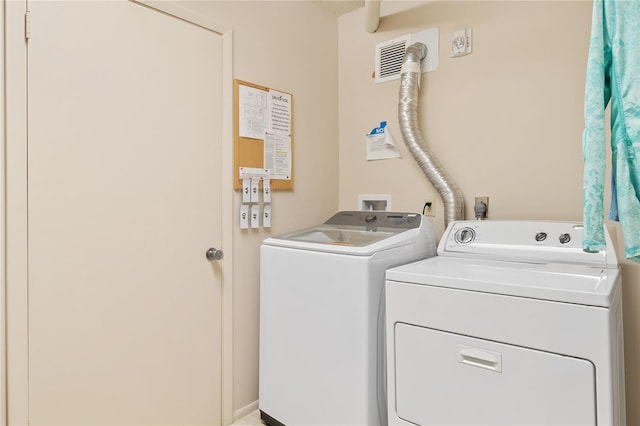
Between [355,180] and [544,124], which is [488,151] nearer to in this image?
[544,124]

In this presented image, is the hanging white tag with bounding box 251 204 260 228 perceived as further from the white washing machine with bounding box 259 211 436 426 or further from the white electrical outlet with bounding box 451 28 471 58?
the white electrical outlet with bounding box 451 28 471 58

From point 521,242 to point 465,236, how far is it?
25cm

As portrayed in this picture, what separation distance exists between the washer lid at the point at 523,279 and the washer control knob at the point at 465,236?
7.9 inches

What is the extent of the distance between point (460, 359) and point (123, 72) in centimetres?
171

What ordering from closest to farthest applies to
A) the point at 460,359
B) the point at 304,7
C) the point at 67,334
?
the point at 460,359 → the point at 67,334 → the point at 304,7

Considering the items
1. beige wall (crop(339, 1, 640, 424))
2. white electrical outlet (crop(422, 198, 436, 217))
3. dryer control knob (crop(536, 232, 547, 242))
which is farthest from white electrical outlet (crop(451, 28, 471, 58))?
dryer control knob (crop(536, 232, 547, 242))

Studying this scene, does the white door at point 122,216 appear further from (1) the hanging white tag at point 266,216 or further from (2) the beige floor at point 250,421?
(1) the hanging white tag at point 266,216

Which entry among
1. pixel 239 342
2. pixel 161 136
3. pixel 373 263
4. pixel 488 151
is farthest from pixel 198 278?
pixel 488 151

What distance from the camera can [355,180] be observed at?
8.64 feet

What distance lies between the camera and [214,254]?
193 cm

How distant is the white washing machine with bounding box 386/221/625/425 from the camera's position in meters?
1.06

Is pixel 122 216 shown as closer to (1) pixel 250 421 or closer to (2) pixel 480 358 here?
(1) pixel 250 421

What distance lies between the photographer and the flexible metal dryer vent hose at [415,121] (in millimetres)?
2121

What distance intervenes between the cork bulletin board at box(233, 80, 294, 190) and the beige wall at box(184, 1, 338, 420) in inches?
2.2
